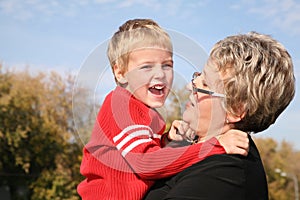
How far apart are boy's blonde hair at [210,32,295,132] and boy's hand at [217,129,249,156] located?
0.44 feet

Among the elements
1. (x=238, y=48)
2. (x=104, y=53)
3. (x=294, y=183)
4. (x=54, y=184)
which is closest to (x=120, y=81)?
(x=104, y=53)

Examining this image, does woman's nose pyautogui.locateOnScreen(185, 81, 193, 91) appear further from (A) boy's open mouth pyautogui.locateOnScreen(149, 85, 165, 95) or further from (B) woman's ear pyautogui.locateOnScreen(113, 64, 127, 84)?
(B) woman's ear pyautogui.locateOnScreen(113, 64, 127, 84)

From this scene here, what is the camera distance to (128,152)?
2.23 metres


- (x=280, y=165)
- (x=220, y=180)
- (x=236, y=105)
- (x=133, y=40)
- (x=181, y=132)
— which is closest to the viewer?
(x=220, y=180)

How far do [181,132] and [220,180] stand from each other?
53cm

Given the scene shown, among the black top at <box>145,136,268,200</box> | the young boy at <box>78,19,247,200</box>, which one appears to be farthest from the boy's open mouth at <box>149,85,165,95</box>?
the black top at <box>145,136,268,200</box>

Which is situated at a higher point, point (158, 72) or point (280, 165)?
point (158, 72)

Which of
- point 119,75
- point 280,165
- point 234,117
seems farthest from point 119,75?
point 280,165

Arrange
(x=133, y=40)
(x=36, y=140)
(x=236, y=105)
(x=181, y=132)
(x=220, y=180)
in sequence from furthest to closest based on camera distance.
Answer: (x=36, y=140) → (x=181, y=132) → (x=133, y=40) → (x=236, y=105) → (x=220, y=180)

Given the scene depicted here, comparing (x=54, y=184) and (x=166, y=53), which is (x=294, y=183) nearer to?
(x=54, y=184)

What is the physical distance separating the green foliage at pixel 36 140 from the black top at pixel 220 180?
20000mm

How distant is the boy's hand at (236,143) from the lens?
6.89 feet

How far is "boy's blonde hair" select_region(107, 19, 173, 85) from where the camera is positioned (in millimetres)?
2457

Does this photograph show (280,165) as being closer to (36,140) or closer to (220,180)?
(36,140)
